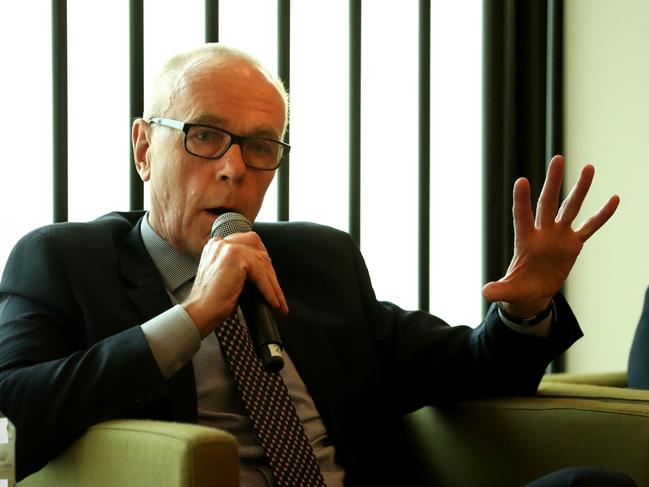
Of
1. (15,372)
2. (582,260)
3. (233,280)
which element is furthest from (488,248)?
(15,372)

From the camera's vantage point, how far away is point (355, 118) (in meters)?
2.92

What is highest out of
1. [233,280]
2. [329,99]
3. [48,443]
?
[329,99]

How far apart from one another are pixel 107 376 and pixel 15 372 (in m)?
0.16

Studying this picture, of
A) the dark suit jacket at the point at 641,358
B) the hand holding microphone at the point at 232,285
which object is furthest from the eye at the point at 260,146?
the dark suit jacket at the point at 641,358

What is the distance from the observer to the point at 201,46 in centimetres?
210

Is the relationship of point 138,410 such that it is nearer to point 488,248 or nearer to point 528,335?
point 528,335

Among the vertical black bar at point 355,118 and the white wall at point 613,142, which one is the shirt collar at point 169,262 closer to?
the vertical black bar at point 355,118

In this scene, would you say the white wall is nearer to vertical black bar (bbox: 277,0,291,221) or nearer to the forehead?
vertical black bar (bbox: 277,0,291,221)

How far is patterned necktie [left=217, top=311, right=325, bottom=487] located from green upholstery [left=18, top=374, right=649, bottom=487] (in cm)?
36

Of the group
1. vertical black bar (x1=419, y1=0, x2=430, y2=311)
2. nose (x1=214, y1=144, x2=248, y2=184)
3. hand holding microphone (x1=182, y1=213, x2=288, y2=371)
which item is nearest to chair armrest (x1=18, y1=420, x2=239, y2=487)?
hand holding microphone (x1=182, y1=213, x2=288, y2=371)

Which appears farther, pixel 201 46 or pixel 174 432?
pixel 201 46

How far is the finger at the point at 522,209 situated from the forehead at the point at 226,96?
0.52 metres

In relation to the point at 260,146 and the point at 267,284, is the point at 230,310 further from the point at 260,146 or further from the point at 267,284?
the point at 260,146

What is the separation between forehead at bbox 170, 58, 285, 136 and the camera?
6.61 feet
